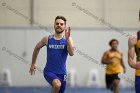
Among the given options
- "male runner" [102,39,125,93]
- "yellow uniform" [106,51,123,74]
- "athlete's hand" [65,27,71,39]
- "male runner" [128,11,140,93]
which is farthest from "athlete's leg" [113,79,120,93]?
"male runner" [128,11,140,93]

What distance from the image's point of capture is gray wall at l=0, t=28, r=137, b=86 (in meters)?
21.7

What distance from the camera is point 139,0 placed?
73.0ft

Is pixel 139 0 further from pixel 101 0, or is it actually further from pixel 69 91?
pixel 69 91

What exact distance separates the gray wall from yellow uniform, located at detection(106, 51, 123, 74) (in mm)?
6441

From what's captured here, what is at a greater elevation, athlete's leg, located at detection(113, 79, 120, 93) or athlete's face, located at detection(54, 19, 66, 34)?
athlete's face, located at detection(54, 19, 66, 34)

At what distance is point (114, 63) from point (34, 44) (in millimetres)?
7224

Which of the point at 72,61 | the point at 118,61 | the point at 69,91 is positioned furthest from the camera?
the point at 72,61

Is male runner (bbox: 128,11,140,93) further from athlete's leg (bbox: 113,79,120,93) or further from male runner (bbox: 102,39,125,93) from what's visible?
male runner (bbox: 102,39,125,93)

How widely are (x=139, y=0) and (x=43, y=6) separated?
4082 mm

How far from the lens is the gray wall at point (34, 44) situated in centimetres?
2172

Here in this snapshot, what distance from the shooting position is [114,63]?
15.2 meters

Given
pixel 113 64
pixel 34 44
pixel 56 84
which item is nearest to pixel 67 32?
pixel 56 84

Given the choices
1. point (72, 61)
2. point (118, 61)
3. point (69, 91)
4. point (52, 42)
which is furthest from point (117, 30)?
point (52, 42)

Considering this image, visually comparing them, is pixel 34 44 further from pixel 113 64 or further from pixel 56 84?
pixel 56 84
